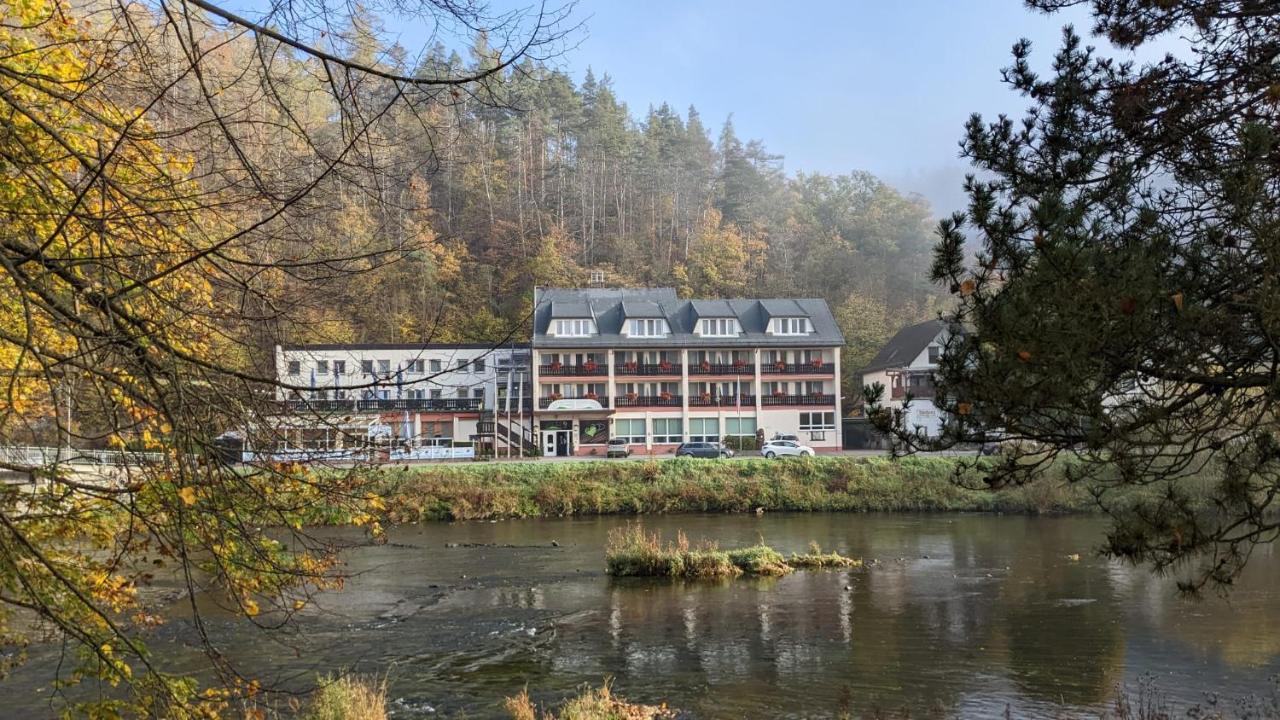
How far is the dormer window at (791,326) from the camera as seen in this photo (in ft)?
181

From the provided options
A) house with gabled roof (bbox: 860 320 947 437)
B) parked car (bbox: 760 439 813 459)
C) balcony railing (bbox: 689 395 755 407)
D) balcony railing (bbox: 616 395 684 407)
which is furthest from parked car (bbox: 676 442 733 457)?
house with gabled roof (bbox: 860 320 947 437)

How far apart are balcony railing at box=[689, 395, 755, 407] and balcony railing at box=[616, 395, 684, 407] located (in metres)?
0.84

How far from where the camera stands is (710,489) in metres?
35.2

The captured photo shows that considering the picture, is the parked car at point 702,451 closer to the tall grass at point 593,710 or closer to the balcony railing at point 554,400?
the balcony railing at point 554,400

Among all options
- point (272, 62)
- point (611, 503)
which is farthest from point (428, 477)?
point (272, 62)

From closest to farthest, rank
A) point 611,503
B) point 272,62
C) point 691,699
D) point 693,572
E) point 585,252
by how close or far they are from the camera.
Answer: point 272,62
point 691,699
point 693,572
point 611,503
point 585,252

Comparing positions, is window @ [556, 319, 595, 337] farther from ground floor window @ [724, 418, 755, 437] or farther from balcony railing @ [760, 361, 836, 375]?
balcony railing @ [760, 361, 836, 375]

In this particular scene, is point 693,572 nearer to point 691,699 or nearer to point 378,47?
point 691,699

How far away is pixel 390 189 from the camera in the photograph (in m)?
3.84

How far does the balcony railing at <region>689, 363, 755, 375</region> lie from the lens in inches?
2148

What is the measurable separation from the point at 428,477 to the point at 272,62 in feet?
107

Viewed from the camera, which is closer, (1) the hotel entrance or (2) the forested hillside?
(1) the hotel entrance

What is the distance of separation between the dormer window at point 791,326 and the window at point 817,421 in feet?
16.4

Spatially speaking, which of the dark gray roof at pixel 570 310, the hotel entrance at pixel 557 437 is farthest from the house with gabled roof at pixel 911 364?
the hotel entrance at pixel 557 437
